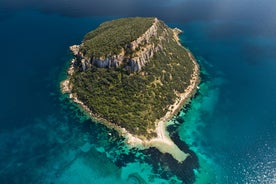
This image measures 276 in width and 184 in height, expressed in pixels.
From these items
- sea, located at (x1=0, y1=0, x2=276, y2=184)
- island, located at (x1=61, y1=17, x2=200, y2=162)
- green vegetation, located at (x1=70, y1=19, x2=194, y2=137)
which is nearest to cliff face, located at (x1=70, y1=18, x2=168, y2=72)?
island, located at (x1=61, y1=17, x2=200, y2=162)

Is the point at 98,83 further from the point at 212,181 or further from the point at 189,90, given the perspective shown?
the point at 212,181

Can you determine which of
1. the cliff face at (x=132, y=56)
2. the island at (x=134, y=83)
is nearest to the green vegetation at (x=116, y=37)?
the island at (x=134, y=83)

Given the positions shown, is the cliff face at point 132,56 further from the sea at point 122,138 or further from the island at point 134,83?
the sea at point 122,138

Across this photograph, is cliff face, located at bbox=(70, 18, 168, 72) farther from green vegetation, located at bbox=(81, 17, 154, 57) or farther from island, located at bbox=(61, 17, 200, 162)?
green vegetation, located at bbox=(81, 17, 154, 57)

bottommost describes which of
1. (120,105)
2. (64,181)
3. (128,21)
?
(64,181)

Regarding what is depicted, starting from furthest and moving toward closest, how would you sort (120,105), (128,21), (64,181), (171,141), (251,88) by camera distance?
(128,21)
(251,88)
(120,105)
(171,141)
(64,181)

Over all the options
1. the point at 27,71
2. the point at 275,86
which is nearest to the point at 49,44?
the point at 27,71
